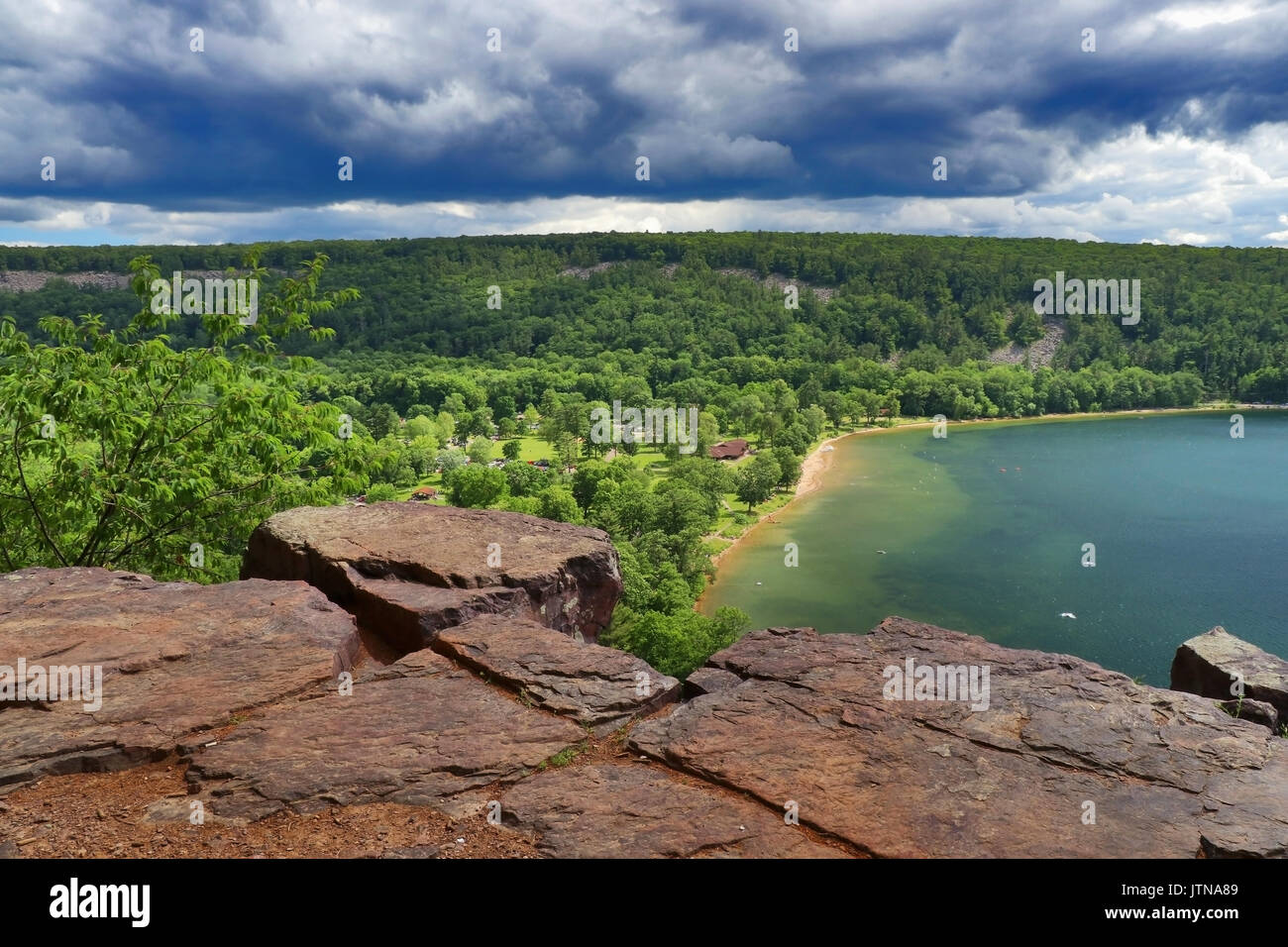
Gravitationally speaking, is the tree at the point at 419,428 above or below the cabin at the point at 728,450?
above

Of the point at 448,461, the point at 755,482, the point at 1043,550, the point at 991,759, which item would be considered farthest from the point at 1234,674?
the point at 448,461

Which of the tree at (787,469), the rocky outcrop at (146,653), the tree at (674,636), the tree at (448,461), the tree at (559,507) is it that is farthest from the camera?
the tree at (448,461)

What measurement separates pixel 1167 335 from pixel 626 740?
213 m

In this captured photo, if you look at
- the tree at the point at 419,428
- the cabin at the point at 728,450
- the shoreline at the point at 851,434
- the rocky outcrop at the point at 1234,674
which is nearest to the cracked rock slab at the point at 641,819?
the rocky outcrop at the point at 1234,674

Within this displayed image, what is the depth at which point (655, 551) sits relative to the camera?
5750 centimetres

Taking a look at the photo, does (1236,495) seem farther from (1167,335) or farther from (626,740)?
(1167,335)

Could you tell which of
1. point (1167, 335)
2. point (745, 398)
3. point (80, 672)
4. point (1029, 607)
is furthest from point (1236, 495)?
point (1167, 335)

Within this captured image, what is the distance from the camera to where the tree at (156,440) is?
1087 cm

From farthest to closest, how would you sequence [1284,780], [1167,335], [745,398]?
[1167,335]
[745,398]
[1284,780]

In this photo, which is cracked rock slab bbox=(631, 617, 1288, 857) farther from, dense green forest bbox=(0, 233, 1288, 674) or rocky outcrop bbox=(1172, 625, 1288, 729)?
dense green forest bbox=(0, 233, 1288, 674)

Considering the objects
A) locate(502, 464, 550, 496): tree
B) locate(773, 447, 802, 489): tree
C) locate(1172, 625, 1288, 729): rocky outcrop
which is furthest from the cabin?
locate(1172, 625, 1288, 729): rocky outcrop

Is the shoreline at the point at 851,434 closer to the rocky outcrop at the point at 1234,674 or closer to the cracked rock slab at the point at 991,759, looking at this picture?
the rocky outcrop at the point at 1234,674

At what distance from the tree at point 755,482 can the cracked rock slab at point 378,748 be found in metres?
74.5

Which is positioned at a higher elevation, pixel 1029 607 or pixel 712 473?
pixel 712 473
